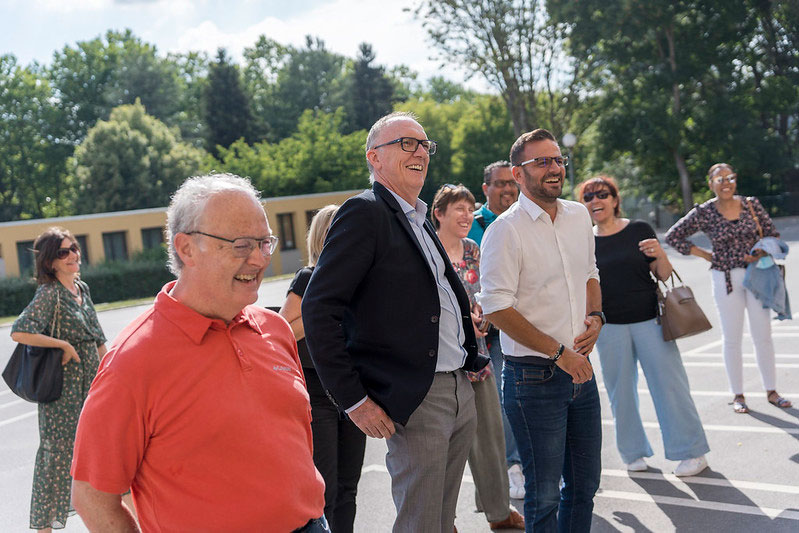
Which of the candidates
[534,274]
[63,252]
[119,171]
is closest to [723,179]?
[534,274]

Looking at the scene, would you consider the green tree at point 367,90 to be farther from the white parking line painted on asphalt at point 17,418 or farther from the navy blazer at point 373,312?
the navy blazer at point 373,312

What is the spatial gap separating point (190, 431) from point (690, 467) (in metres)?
4.37

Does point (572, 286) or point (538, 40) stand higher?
point (538, 40)

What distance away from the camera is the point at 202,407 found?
7.11 feet

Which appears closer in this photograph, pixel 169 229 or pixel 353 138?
pixel 169 229

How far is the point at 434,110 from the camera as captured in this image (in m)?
53.7

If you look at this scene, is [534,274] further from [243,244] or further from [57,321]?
[57,321]

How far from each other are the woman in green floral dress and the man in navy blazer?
2983mm

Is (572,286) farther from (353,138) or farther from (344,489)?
(353,138)

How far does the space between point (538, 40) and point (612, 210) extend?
33.2m

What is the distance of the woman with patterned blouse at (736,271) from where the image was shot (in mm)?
7020

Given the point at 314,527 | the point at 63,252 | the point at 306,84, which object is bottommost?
the point at 314,527

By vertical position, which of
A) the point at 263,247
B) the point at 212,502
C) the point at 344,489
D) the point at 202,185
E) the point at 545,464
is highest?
the point at 202,185

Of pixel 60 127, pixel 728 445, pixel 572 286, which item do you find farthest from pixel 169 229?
pixel 60 127
